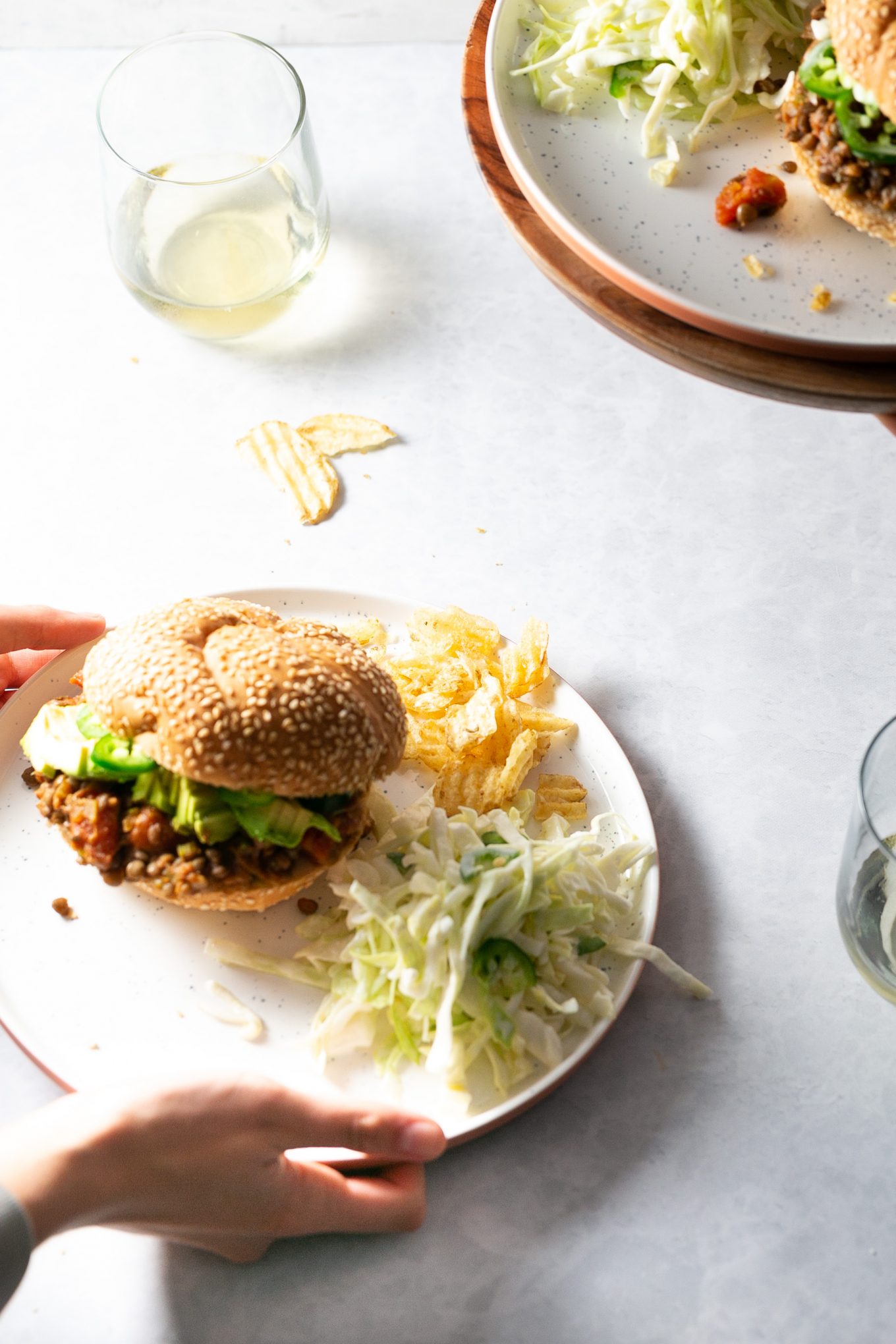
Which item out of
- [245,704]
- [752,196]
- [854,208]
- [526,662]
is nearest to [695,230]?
[752,196]

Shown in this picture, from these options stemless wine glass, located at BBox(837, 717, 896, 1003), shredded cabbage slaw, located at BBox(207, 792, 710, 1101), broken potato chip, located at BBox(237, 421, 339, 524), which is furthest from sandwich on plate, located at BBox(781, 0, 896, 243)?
broken potato chip, located at BBox(237, 421, 339, 524)

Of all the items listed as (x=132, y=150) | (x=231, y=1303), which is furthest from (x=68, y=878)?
(x=132, y=150)

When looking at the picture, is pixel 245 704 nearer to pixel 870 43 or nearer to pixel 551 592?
pixel 551 592

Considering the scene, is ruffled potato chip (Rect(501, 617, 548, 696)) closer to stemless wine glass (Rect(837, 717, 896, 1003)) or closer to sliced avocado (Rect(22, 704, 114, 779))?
stemless wine glass (Rect(837, 717, 896, 1003))

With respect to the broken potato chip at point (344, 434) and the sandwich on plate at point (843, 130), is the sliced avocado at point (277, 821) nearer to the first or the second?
the broken potato chip at point (344, 434)

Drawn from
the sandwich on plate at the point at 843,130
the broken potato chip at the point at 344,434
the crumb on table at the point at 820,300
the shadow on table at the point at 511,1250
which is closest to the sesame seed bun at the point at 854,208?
the sandwich on plate at the point at 843,130

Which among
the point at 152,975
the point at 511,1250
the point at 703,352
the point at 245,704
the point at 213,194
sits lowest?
the point at 511,1250
